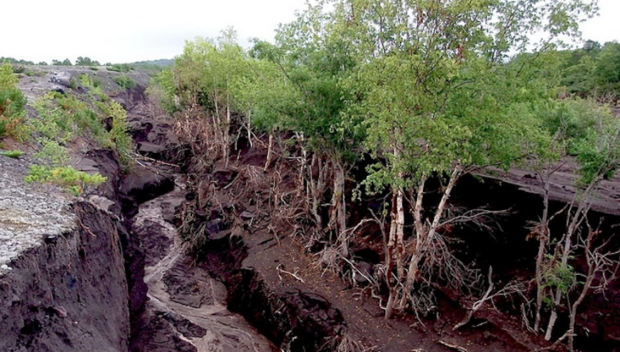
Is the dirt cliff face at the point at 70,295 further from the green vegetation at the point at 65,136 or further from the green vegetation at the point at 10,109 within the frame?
the green vegetation at the point at 10,109

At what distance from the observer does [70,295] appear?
721cm

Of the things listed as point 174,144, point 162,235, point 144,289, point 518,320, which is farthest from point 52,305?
point 174,144

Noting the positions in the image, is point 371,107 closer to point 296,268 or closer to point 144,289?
point 296,268

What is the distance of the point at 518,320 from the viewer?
1065cm

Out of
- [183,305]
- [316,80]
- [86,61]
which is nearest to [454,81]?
[316,80]

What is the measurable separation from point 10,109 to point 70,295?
30.4ft

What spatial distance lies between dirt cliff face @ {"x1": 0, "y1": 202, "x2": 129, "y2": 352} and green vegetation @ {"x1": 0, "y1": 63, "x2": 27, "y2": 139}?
5.01m

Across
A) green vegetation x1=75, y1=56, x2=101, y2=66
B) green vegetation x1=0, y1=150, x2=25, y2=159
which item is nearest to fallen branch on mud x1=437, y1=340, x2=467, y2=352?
green vegetation x1=0, y1=150, x2=25, y2=159

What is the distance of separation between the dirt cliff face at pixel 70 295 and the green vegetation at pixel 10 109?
501 centimetres

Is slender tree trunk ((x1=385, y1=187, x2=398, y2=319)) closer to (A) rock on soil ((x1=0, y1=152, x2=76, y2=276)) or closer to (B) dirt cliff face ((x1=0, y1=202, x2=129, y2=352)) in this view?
(B) dirt cliff face ((x1=0, y1=202, x2=129, y2=352))

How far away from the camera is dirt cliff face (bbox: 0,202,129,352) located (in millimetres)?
5527

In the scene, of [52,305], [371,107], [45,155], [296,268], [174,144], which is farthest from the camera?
[174,144]

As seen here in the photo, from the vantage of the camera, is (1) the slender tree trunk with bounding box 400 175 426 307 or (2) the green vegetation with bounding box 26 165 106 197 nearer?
(2) the green vegetation with bounding box 26 165 106 197

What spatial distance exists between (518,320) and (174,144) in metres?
28.3
